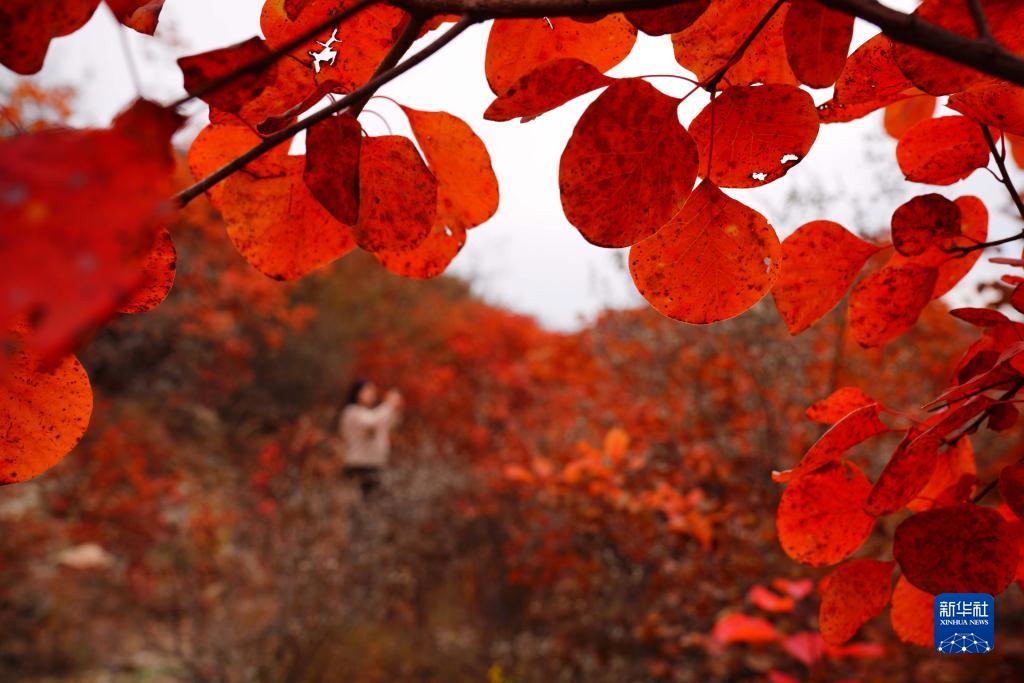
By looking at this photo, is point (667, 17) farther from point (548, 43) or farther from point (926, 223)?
point (926, 223)

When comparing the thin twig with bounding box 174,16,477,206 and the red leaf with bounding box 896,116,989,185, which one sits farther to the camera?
the red leaf with bounding box 896,116,989,185

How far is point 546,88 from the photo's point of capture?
31cm

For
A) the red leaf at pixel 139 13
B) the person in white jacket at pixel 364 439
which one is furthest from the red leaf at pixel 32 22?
the person in white jacket at pixel 364 439

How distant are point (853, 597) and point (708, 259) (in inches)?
9.5

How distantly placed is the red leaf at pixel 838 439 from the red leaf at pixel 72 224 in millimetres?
336

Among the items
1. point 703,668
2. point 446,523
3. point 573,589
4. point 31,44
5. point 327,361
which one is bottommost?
point 703,668

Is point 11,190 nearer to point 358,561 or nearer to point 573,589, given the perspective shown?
point 573,589

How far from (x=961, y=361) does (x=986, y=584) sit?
15cm

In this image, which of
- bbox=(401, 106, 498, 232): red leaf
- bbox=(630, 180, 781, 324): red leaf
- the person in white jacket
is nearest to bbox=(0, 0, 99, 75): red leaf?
bbox=(401, 106, 498, 232): red leaf

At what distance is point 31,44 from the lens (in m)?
0.28

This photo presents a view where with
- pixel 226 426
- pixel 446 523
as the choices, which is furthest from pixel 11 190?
pixel 226 426

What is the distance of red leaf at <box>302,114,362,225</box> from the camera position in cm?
32

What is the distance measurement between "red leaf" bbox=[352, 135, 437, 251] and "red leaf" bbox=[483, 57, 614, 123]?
0.22ft
